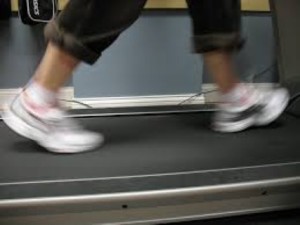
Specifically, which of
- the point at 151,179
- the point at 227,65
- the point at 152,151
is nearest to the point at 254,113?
the point at 227,65

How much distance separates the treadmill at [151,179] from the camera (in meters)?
0.99

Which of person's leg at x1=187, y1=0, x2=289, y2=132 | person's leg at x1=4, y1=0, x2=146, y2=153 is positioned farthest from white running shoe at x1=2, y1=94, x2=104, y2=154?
person's leg at x1=187, y1=0, x2=289, y2=132

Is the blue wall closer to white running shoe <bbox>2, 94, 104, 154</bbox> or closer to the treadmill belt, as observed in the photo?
the treadmill belt

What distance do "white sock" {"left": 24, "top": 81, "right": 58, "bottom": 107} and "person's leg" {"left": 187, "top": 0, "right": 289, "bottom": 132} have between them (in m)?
0.42

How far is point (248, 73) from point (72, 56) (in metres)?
1.33

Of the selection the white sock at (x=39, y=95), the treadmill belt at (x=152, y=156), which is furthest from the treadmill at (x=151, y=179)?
the white sock at (x=39, y=95)

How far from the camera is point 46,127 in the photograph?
1121mm

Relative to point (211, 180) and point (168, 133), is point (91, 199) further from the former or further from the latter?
Result: point (168, 133)

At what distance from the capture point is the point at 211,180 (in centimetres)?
107

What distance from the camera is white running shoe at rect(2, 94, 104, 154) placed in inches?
43.7

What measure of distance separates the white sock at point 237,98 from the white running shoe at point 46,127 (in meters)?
0.44

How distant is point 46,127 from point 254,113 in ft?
1.99

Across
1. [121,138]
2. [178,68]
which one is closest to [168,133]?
[121,138]

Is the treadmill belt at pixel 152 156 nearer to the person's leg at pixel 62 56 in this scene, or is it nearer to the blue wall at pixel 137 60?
the person's leg at pixel 62 56
